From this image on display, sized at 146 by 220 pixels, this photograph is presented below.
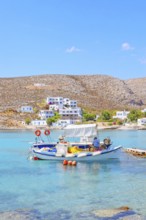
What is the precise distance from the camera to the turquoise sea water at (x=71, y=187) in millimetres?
19422

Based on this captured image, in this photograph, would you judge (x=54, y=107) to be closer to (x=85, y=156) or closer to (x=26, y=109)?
(x=26, y=109)

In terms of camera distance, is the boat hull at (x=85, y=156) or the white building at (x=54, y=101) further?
the white building at (x=54, y=101)

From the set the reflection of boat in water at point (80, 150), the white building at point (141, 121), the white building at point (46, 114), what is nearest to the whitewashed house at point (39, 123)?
the white building at point (46, 114)

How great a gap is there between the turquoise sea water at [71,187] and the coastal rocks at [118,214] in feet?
1.48

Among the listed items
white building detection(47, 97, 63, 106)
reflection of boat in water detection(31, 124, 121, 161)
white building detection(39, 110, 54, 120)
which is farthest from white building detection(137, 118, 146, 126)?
reflection of boat in water detection(31, 124, 121, 161)

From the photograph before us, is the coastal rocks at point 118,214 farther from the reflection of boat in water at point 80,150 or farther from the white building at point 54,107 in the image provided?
the white building at point 54,107

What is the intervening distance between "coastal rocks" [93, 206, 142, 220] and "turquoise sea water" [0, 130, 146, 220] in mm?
451

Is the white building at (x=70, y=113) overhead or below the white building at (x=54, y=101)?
below

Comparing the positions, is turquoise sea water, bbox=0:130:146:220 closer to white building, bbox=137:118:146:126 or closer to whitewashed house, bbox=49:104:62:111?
white building, bbox=137:118:146:126

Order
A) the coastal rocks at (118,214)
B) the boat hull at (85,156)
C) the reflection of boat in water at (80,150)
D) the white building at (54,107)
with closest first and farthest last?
the coastal rocks at (118,214) < the boat hull at (85,156) < the reflection of boat in water at (80,150) < the white building at (54,107)

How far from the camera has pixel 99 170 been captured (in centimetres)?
3269

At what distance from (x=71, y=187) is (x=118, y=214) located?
7.64m

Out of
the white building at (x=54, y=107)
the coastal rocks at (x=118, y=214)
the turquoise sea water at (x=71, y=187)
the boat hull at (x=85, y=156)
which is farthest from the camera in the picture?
the white building at (x=54, y=107)

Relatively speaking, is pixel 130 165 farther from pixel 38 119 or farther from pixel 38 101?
pixel 38 101
